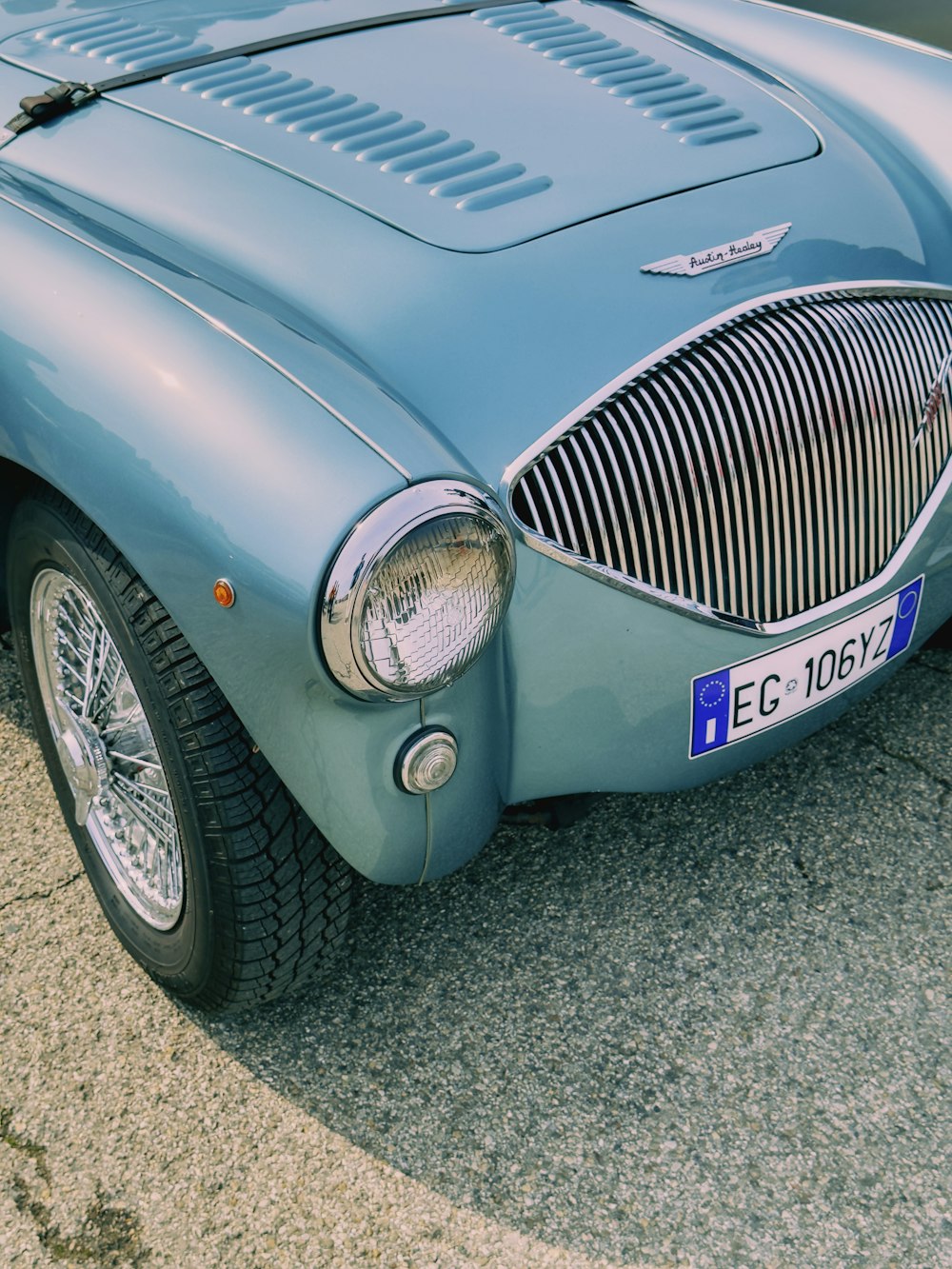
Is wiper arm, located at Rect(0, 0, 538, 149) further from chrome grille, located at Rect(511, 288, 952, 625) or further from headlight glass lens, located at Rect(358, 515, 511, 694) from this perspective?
headlight glass lens, located at Rect(358, 515, 511, 694)

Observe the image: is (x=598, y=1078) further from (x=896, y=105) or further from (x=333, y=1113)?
(x=896, y=105)

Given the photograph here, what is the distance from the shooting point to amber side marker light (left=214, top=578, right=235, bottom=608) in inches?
59.5

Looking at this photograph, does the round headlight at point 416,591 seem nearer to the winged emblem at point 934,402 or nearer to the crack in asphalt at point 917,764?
the winged emblem at point 934,402

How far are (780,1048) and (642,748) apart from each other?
53cm

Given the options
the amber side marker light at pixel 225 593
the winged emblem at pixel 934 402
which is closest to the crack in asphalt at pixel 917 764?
the winged emblem at pixel 934 402

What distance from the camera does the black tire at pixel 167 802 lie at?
5.60ft

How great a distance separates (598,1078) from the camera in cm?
192

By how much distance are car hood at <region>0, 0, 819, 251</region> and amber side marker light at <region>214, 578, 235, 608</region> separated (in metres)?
0.65

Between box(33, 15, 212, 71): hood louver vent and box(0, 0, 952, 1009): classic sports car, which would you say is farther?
box(33, 15, 212, 71): hood louver vent

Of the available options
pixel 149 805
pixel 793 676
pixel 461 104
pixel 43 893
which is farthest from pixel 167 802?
pixel 461 104

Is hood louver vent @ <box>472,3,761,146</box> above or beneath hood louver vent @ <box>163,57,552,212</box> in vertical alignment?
above

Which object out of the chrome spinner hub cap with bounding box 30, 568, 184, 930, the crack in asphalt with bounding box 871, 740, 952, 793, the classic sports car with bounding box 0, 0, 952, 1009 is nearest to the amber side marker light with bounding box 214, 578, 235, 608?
the classic sports car with bounding box 0, 0, 952, 1009

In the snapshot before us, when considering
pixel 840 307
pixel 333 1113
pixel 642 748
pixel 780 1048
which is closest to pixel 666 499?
pixel 642 748

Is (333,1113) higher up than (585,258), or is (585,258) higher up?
(585,258)
